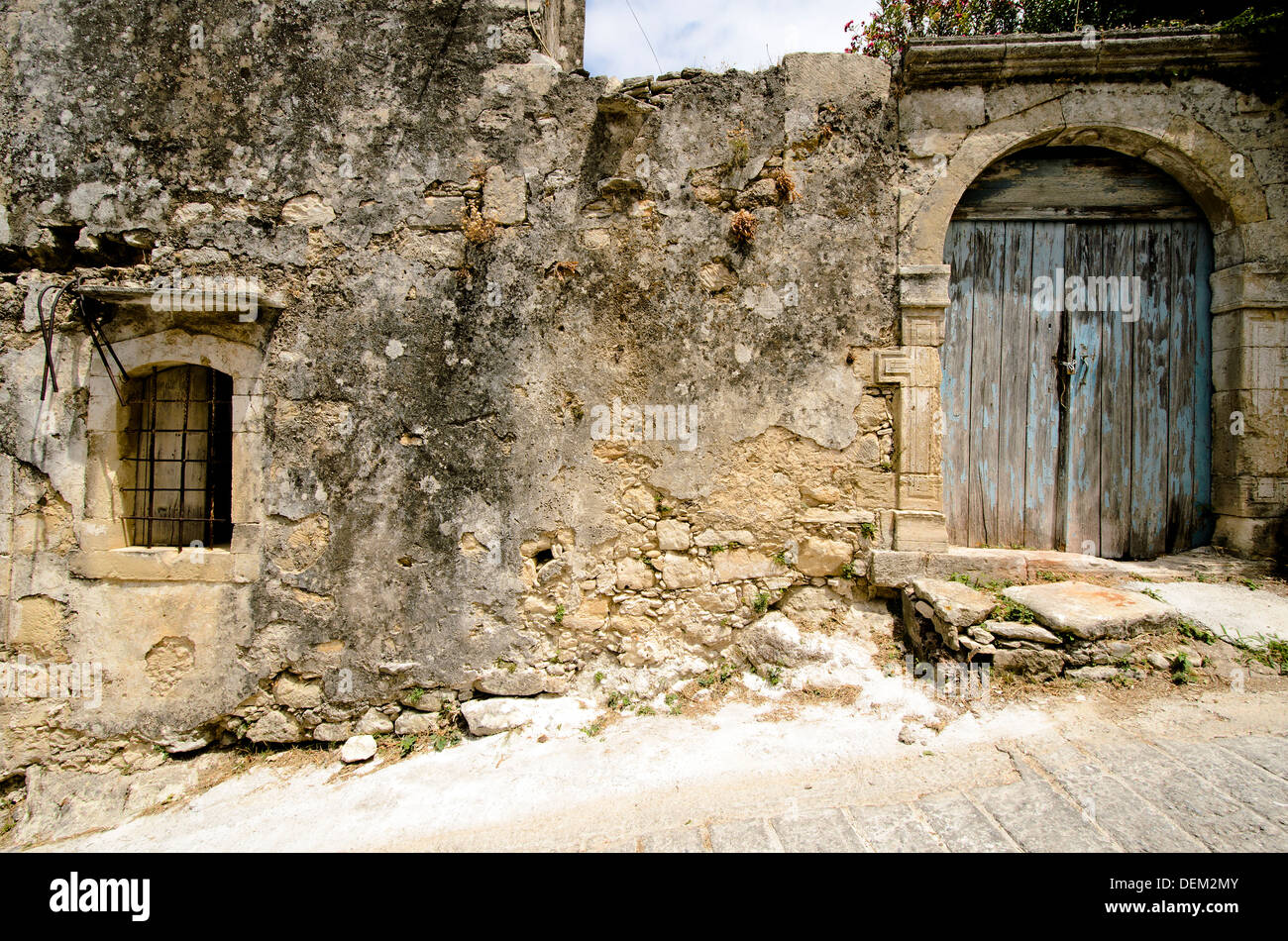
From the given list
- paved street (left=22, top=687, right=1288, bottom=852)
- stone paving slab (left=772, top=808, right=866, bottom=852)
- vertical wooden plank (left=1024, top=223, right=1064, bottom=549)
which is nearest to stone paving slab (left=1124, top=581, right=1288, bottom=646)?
paved street (left=22, top=687, right=1288, bottom=852)

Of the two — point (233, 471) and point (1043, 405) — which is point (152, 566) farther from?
point (1043, 405)

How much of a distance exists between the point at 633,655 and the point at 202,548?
8.85ft

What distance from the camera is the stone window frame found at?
3699 mm

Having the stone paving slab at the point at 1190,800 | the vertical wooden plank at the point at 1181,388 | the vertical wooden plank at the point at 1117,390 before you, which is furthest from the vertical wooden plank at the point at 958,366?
the stone paving slab at the point at 1190,800

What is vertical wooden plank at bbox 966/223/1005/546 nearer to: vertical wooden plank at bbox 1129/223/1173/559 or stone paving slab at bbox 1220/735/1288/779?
vertical wooden plank at bbox 1129/223/1173/559

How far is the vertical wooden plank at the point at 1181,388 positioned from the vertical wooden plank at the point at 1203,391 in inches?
0.9

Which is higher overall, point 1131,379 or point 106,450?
point 1131,379

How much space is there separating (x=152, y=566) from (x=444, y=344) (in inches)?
86.5

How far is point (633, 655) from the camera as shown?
3.74m

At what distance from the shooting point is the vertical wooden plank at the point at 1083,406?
396 centimetres
